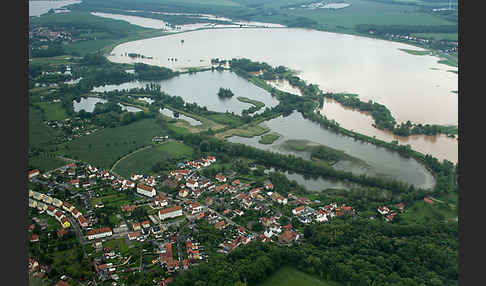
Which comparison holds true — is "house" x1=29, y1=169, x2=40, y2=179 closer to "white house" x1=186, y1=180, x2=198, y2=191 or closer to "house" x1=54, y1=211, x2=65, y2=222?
"house" x1=54, y1=211, x2=65, y2=222

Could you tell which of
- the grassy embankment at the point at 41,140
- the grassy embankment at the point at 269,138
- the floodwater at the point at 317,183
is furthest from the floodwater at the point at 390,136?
the grassy embankment at the point at 41,140

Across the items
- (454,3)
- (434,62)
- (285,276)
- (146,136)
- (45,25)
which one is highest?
(454,3)

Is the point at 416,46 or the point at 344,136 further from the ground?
the point at 416,46

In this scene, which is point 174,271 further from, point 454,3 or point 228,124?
point 454,3

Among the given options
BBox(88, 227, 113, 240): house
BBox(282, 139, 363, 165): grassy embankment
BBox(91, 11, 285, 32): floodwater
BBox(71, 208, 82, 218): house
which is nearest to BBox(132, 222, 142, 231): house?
BBox(88, 227, 113, 240): house

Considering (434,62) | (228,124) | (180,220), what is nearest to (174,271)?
(180,220)

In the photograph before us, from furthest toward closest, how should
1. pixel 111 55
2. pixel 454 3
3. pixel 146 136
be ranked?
pixel 454 3 < pixel 111 55 < pixel 146 136

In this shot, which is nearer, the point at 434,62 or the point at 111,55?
the point at 434,62
